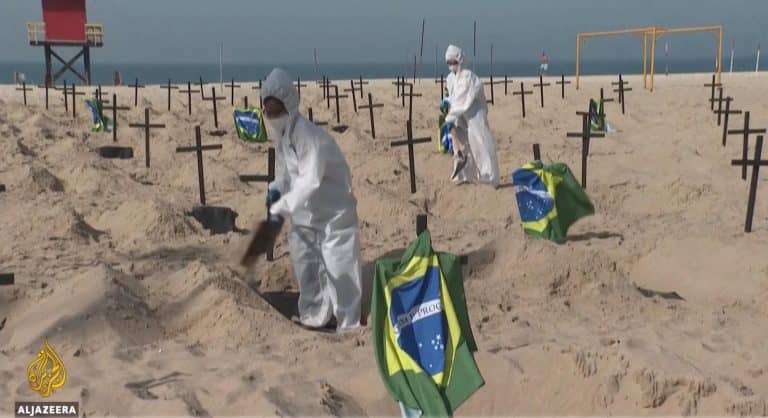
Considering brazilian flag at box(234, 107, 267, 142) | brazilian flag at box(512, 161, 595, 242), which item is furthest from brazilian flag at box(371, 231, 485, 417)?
brazilian flag at box(234, 107, 267, 142)

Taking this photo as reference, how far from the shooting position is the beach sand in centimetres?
430

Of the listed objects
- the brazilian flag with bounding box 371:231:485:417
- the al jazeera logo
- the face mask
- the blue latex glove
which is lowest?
the al jazeera logo

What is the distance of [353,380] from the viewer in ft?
14.7

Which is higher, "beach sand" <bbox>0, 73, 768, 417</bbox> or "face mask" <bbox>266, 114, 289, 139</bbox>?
"face mask" <bbox>266, 114, 289, 139</bbox>

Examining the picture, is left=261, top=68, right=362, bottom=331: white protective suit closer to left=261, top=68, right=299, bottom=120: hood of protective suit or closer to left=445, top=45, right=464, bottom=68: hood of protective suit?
left=261, top=68, right=299, bottom=120: hood of protective suit

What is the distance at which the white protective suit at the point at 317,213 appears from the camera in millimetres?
5070

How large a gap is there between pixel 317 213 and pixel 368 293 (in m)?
1.04

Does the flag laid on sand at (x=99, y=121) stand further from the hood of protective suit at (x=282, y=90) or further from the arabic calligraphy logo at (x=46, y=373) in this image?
the arabic calligraphy logo at (x=46, y=373)

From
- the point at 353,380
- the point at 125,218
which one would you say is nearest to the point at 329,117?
the point at 125,218

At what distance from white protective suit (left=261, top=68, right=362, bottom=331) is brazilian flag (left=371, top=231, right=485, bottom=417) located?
1.11m

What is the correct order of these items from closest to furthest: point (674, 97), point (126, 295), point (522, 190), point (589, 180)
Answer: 1. point (126, 295)
2. point (522, 190)
3. point (589, 180)
4. point (674, 97)

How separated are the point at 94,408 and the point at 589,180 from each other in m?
7.83

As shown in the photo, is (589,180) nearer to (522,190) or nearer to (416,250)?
(522,190)

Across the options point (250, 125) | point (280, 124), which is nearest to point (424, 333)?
point (280, 124)
